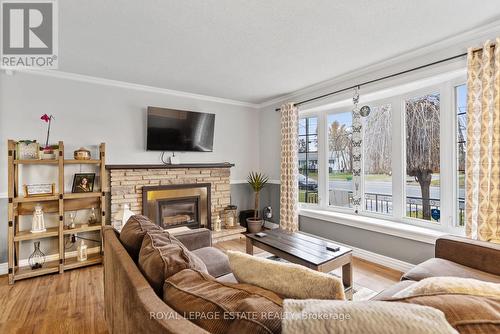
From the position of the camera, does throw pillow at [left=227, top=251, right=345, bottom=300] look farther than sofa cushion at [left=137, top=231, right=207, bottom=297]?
No

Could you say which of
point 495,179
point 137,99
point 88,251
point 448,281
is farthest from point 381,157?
point 88,251

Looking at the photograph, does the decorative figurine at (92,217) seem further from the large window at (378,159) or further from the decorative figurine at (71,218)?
the large window at (378,159)

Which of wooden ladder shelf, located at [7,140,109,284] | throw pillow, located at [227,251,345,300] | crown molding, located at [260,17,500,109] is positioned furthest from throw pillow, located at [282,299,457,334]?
wooden ladder shelf, located at [7,140,109,284]

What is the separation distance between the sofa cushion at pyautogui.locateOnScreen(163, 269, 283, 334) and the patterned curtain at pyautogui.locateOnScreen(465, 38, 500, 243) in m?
2.28

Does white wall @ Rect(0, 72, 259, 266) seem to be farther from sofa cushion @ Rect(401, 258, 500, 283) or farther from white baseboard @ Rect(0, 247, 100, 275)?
sofa cushion @ Rect(401, 258, 500, 283)

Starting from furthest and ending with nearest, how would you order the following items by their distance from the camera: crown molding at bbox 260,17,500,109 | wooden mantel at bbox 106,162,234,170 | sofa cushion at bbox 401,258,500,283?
wooden mantel at bbox 106,162,234,170 < crown molding at bbox 260,17,500,109 < sofa cushion at bbox 401,258,500,283

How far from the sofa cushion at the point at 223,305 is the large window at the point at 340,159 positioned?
3.08m

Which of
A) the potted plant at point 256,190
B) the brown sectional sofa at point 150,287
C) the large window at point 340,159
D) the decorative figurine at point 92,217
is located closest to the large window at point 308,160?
the large window at point 340,159

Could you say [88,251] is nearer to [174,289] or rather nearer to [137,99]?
[137,99]

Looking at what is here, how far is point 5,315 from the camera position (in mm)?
2000

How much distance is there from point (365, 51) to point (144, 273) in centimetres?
281

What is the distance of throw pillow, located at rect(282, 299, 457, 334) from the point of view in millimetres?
555

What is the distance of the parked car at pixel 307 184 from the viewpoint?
4.09 m

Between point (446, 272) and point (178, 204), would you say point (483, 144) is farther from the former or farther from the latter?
point (178, 204)
